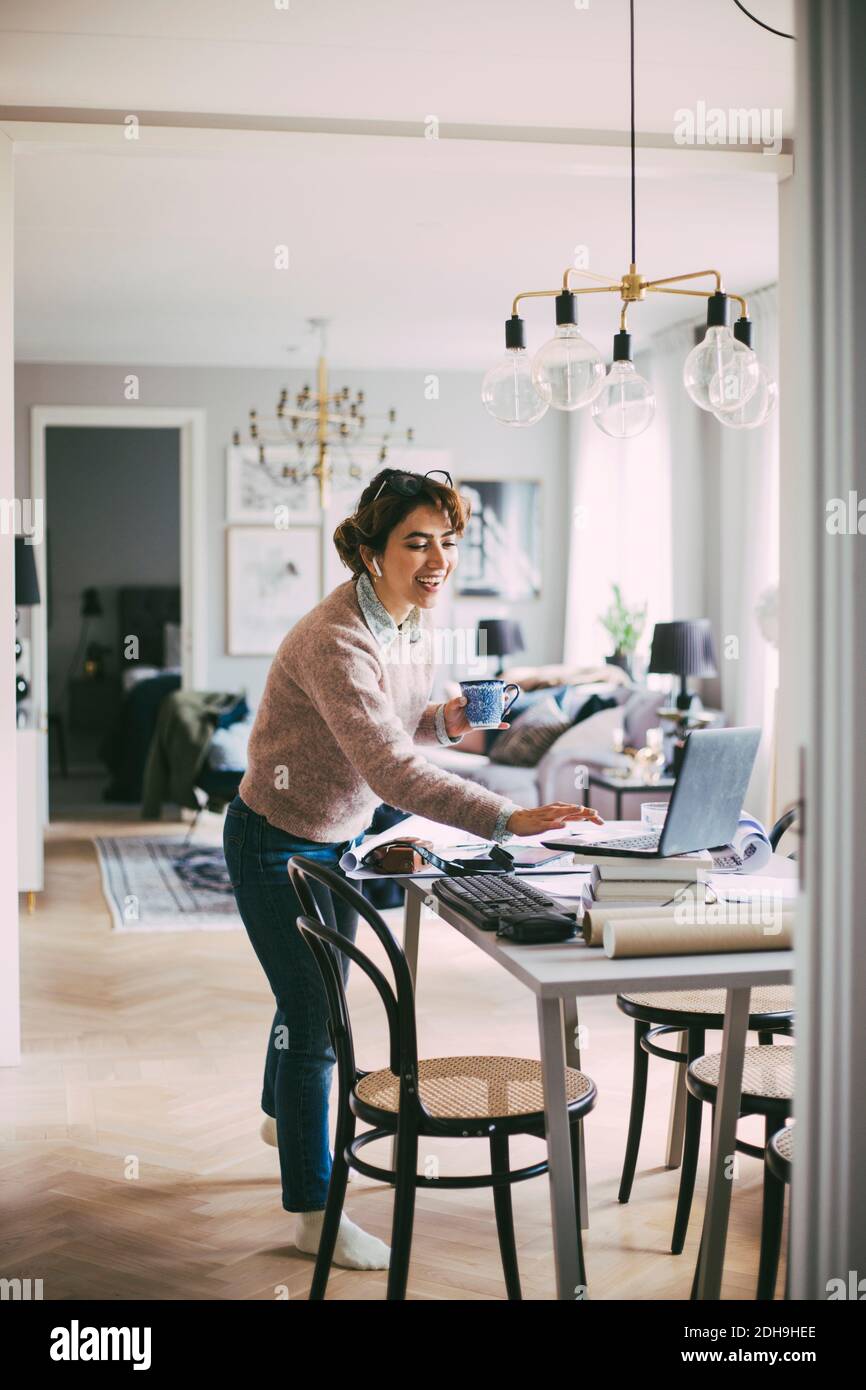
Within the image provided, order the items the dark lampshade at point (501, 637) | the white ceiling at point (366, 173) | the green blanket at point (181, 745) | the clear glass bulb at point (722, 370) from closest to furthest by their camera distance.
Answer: the clear glass bulb at point (722, 370) → the white ceiling at point (366, 173) → the green blanket at point (181, 745) → the dark lampshade at point (501, 637)

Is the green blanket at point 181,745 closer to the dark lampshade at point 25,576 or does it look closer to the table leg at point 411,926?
the dark lampshade at point 25,576

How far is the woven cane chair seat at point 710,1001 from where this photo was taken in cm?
256

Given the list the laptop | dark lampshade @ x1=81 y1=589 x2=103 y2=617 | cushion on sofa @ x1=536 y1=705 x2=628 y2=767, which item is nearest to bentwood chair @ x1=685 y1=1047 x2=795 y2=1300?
the laptop

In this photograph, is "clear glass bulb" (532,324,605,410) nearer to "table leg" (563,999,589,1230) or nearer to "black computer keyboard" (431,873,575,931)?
"black computer keyboard" (431,873,575,931)

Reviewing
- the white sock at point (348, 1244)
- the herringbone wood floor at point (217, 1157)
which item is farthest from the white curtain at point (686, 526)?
the white sock at point (348, 1244)

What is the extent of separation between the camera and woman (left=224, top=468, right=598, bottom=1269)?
2.38m

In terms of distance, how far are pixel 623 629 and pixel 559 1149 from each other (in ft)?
20.7

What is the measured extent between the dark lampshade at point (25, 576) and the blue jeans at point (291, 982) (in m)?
2.61

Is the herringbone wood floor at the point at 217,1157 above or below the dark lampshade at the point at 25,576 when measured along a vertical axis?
below

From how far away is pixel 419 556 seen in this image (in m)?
2.41

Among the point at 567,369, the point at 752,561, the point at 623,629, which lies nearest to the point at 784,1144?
the point at 567,369

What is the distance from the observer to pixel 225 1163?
10.1 ft

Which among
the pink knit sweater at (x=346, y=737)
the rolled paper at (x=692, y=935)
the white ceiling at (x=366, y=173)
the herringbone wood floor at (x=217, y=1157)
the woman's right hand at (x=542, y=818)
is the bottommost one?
the herringbone wood floor at (x=217, y=1157)

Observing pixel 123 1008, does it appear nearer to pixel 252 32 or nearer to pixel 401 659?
pixel 401 659
